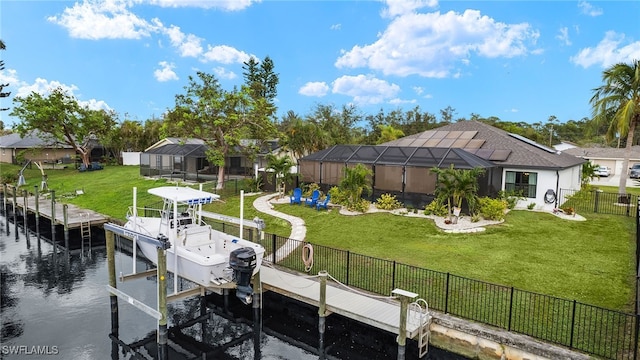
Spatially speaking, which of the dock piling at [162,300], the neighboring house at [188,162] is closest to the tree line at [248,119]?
the neighboring house at [188,162]

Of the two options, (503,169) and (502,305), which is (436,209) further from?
(502,305)

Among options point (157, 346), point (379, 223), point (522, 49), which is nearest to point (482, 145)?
point (379, 223)

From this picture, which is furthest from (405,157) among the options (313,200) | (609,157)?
(609,157)

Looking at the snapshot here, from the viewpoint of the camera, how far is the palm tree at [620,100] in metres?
21.1

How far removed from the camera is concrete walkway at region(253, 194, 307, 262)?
1523 cm

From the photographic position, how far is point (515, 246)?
15.2m

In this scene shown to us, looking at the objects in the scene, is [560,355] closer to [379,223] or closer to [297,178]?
[379,223]

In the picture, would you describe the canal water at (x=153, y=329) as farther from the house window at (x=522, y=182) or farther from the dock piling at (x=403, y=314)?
the house window at (x=522, y=182)

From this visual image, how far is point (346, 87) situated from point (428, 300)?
247ft

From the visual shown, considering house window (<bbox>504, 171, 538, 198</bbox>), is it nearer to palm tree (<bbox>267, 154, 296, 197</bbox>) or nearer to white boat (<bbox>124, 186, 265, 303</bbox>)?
palm tree (<bbox>267, 154, 296, 197</bbox>)

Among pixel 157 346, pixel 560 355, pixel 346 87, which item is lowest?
pixel 157 346

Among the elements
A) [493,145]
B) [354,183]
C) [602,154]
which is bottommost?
[354,183]

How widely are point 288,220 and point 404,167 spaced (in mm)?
6881

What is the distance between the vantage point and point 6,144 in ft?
162
